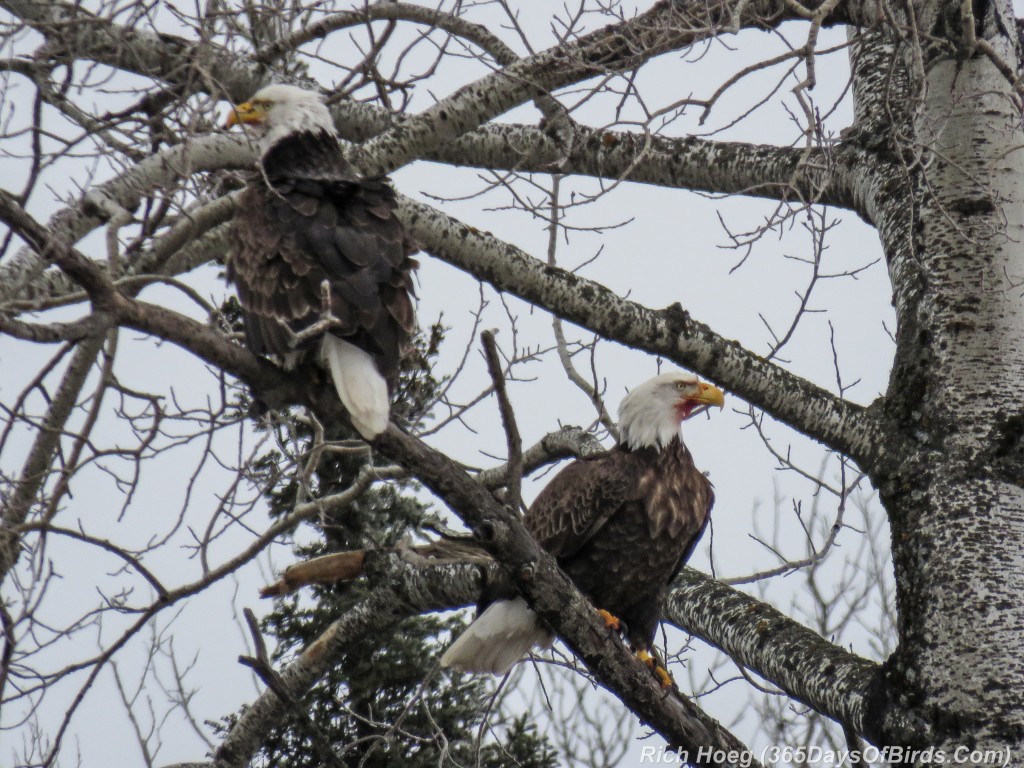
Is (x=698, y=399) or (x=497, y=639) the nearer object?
(x=497, y=639)

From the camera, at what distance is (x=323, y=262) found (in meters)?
3.71

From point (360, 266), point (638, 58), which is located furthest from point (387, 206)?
point (638, 58)

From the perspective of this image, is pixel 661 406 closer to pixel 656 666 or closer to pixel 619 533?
pixel 619 533

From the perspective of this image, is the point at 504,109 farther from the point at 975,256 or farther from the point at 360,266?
the point at 975,256

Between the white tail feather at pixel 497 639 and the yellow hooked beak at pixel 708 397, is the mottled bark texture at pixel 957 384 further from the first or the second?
the white tail feather at pixel 497 639

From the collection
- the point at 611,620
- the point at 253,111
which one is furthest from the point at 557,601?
the point at 253,111

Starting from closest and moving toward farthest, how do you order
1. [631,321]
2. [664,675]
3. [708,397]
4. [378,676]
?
[631,321]
[664,675]
[708,397]
[378,676]

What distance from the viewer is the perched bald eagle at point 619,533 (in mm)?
4504

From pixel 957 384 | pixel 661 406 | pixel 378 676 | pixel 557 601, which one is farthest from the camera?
pixel 378 676

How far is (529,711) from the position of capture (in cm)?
641

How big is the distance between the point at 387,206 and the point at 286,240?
1.18 ft

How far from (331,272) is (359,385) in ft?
1.59

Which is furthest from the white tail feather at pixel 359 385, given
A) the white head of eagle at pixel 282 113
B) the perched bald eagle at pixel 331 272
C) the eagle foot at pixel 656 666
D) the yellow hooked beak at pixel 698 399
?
the yellow hooked beak at pixel 698 399

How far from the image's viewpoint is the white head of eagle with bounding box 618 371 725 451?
4.71 meters
